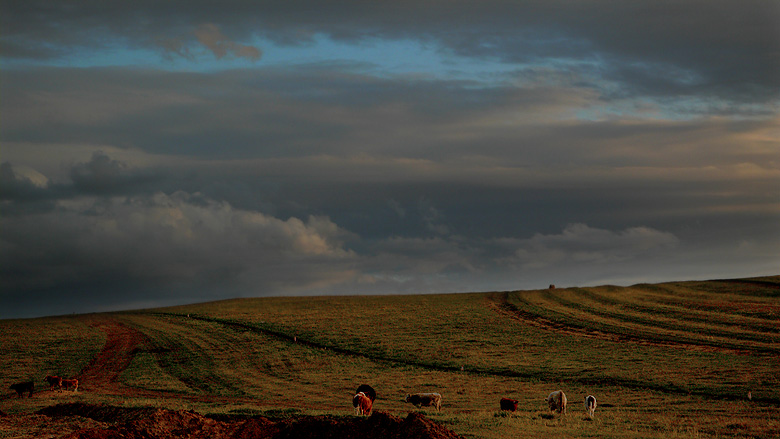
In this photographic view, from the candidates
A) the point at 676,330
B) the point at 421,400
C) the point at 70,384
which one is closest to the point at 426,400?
the point at 421,400

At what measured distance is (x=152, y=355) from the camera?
64.2m

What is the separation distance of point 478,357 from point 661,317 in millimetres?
29638

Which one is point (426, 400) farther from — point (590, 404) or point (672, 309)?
point (672, 309)

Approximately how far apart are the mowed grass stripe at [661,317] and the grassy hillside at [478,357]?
0.76 ft

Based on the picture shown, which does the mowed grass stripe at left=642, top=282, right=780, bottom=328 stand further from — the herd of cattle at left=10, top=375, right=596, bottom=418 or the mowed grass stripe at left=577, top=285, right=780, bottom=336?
the herd of cattle at left=10, top=375, right=596, bottom=418

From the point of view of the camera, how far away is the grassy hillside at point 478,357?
3666cm

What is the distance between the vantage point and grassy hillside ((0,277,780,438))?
36.7 meters

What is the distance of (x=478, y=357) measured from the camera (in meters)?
59.4

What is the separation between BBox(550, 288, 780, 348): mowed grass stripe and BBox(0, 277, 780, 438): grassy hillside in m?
0.23

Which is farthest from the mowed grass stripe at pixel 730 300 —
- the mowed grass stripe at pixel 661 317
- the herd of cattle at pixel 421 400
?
the herd of cattle at pixel 421 400

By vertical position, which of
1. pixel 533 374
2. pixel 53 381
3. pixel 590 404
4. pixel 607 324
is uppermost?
pixel 607 324

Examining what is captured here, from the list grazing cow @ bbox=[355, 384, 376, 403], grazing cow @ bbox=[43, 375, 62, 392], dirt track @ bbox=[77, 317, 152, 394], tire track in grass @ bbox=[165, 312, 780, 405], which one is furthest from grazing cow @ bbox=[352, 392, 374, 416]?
grazing cow @ bbox=[43, 375, 62, 392]

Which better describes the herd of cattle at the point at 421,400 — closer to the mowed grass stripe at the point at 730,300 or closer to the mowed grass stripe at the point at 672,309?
the mowed grass stripe at the point at 672,309

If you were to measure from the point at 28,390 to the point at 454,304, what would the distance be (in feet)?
199
